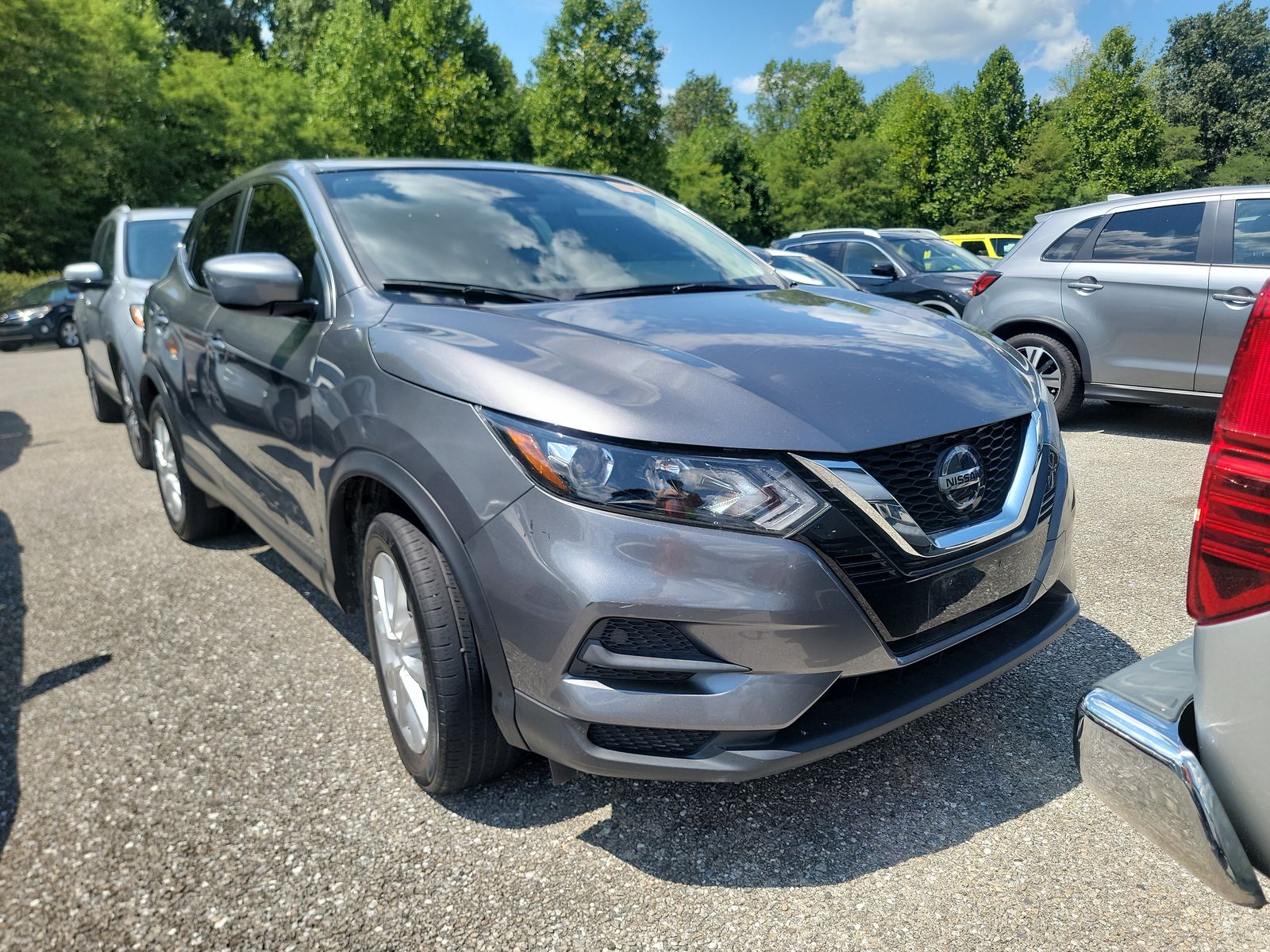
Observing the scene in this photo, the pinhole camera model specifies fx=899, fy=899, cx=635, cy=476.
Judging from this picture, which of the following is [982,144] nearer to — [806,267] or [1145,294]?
[806,267]

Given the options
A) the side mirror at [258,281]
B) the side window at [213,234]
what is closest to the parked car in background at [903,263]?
the side window at [213,234]

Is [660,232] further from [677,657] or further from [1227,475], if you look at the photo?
[1227,475]

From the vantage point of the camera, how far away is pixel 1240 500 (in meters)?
Result: 1.27

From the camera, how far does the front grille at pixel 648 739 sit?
1892mm

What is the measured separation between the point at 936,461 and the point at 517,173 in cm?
215

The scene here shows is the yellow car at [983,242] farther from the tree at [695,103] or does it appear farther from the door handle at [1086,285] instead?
the tree at [695,103]

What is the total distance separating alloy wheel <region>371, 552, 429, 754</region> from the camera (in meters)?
2.32

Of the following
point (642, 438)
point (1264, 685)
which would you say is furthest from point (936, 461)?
point (1264, 685)

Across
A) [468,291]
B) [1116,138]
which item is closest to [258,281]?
[468,291]

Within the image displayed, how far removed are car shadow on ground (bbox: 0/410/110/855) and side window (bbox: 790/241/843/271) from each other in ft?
29.9

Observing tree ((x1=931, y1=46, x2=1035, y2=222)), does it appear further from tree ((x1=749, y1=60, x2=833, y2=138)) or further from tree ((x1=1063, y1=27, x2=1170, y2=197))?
tree ((x1=749, y1=60, x2=833, y2=138))

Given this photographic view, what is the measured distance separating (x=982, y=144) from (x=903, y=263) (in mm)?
36523

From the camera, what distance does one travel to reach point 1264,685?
3.83ft

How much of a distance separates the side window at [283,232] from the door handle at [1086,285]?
215 inches
